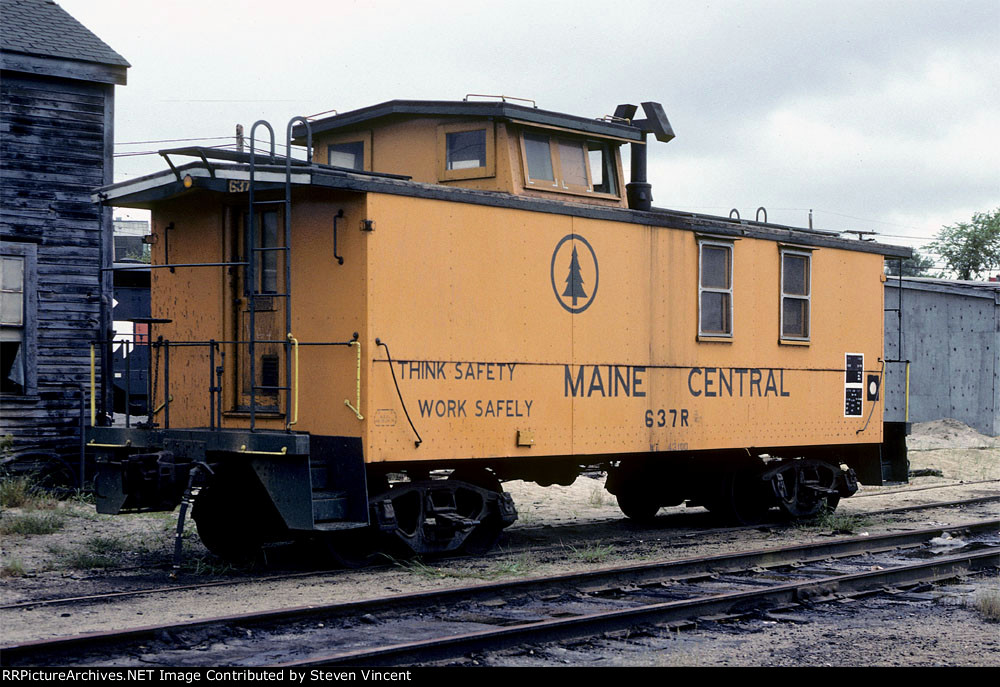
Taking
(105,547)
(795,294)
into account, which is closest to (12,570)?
(105,547)

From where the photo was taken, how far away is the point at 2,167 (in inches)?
555

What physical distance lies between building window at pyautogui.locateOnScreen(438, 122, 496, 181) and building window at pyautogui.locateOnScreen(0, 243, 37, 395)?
6279 mm

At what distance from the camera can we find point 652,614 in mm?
7410

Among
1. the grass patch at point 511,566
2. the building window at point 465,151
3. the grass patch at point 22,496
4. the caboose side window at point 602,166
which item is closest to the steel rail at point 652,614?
the grass patch at point 511,566

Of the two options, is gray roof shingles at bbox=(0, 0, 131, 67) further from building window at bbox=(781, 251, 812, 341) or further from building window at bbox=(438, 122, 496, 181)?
building window at bbox=(781, 251, 812, 341)

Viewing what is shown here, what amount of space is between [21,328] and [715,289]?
28.4 feet

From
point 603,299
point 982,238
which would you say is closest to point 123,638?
point 603,299

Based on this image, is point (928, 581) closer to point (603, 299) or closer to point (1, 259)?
point (603, 299)

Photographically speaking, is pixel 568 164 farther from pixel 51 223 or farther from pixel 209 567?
pixel 51 223

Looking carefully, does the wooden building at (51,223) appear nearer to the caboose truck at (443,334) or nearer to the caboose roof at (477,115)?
the caboose truck at (443,334)

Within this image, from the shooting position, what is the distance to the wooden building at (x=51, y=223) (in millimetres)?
14031

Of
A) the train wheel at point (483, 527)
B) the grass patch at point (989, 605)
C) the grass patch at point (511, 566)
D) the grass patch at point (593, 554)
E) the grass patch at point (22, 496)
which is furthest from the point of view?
the grass patch at point (22, 496)

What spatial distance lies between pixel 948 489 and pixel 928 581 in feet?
29.7

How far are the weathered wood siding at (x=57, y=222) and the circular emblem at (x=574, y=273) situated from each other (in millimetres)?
6792
